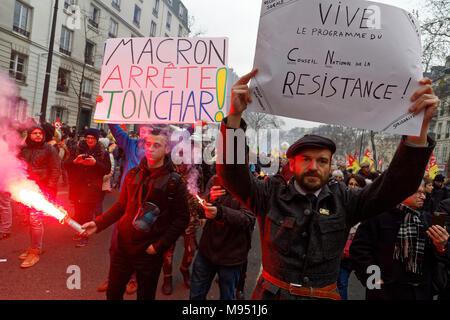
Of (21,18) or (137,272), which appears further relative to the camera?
(21,18)

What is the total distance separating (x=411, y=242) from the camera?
101 inches

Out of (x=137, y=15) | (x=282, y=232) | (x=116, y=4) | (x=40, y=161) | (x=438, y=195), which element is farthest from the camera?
(x=137, y=15)

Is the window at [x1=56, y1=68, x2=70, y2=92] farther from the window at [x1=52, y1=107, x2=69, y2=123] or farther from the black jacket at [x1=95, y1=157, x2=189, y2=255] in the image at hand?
the black jacket at [x1=95, y1=157, x2=189, y2=255]

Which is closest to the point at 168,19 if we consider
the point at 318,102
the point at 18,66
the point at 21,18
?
the point at 21,18

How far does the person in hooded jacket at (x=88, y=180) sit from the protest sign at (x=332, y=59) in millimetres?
4269

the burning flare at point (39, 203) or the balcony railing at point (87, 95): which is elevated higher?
the balcony railing at point (87, 95)

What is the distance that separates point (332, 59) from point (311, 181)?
79 centimetres

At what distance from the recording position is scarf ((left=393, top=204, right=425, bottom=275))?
2545 mm

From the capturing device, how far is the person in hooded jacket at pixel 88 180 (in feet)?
17.2

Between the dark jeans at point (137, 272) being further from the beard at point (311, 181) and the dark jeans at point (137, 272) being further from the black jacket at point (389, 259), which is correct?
the black jacket at point (389, 259)

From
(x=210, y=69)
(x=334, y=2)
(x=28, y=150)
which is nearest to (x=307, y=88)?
(x=334, y=2)

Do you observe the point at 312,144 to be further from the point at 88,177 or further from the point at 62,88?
the point at 62,88

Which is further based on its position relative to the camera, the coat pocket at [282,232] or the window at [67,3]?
the window at [67,3]

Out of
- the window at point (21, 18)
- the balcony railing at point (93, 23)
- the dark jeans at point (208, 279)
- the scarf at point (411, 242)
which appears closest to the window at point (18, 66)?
the window at point (21, 18)
